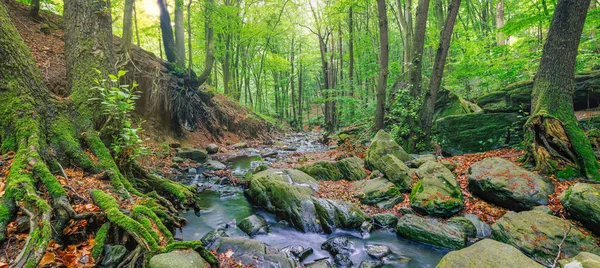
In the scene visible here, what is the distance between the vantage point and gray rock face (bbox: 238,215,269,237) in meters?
5.41

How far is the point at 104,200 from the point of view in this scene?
3.35 metres

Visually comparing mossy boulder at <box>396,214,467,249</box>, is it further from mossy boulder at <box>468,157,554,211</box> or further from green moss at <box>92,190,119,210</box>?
green moss at <box>92,190,119,210</box>

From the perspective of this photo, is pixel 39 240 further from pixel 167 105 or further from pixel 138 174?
pixel 167 105

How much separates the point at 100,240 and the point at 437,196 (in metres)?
6.02

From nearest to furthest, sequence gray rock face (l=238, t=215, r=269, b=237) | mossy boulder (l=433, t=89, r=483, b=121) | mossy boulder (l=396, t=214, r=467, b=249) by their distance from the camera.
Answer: mossy boulder (l=396, t=214, r=467, b=249) < gray rock face (l=238, t=215, r=269, b=237) < mossy boulder (l=433, t=89, r=483, b=121)

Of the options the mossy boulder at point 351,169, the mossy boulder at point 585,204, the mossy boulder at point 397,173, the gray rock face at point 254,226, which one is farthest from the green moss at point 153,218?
the mossy boulder at point 585,204

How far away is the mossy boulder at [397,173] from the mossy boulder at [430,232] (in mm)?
1363

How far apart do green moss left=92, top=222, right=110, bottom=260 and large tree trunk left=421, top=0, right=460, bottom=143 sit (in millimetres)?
9530

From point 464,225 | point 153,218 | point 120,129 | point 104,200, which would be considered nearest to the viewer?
point 104,200

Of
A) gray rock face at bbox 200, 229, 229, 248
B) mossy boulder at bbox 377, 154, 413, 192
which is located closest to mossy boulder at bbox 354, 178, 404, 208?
mossy boulder at bbox 377, 154, 413, 192

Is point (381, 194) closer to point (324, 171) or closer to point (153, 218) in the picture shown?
point (324, 171)

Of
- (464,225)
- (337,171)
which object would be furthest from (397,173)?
(464,225)

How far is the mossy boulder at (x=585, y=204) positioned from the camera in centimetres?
420

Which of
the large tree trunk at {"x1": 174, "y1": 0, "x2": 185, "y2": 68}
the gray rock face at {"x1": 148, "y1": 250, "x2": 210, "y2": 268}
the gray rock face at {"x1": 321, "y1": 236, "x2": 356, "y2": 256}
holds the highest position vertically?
the large tree trunk at {"x1": 174, "y1": 0, "x2": 185, "y2": 68}
